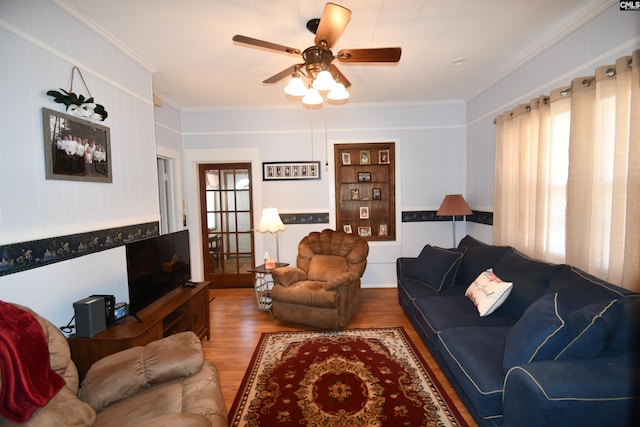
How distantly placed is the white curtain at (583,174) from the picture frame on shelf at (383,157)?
1.78 m

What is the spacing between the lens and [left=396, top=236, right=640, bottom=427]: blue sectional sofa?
132cm

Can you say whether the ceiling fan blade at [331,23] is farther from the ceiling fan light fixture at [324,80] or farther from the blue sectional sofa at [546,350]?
the blue sectional sofa at [546,350]

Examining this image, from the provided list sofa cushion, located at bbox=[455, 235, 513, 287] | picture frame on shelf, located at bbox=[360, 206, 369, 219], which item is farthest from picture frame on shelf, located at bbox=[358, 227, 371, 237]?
sofa cushion, located at bbox=[455, 235, 513, 287]

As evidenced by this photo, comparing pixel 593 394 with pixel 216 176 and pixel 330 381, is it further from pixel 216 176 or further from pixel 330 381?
pixel 216 176

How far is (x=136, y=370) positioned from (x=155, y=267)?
1.07 m

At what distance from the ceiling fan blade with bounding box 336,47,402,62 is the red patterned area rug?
236 centimetres

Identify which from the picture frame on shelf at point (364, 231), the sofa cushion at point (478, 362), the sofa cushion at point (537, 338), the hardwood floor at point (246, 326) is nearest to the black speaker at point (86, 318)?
the hardwood floor at point (246, 326)

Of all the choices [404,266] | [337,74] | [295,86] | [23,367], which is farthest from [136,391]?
[404,266]

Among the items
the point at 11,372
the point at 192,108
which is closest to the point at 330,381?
the point at 11,372

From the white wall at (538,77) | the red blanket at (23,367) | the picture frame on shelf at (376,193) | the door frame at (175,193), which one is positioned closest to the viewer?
the red blanket at (23,367)

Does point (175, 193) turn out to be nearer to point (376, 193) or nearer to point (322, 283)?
point (322, 283)

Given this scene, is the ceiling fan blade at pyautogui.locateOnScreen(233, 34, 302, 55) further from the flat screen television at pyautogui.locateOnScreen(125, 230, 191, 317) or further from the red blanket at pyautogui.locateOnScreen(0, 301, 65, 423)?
the red blanket at pyautogui.locateOnScreen(0, 301, 65, 423)

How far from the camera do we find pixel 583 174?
226 cm

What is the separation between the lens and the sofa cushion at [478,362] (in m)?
1.61
